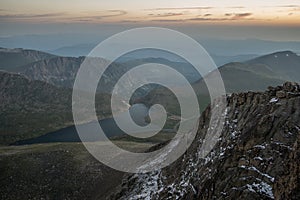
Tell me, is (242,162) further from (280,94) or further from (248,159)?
(280,94)

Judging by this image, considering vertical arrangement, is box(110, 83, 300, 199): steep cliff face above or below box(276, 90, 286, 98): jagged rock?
below

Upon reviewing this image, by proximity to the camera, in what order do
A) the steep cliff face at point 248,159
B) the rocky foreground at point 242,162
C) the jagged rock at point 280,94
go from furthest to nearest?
1. the jagged rock at point 280,94
2. the rocky foreground at point 242,162
3. the steep cliff face at point 248,159

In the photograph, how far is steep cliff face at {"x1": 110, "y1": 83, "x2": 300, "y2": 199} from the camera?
32.5 meters

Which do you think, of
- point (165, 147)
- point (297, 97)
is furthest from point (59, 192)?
point (297, 97)

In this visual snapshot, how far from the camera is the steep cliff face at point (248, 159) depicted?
107 feet

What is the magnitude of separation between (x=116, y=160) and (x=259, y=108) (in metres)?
43.3

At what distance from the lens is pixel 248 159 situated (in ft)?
119

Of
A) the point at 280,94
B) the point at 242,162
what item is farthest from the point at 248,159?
the point at 280,94

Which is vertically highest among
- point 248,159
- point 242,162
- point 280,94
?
point 280,94

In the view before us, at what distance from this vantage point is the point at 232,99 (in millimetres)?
48469

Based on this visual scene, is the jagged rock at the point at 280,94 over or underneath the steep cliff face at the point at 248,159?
over

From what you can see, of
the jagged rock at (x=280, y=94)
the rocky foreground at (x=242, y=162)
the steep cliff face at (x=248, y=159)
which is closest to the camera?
the steep cliff face at (x=248, y=159)

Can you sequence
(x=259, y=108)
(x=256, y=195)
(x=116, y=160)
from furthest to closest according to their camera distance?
Result: 1. (x=116, y=160)
2. (x=259, y=108)
3. (x=256, y=195)

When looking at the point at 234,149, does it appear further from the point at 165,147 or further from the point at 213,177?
the point at 165,147
